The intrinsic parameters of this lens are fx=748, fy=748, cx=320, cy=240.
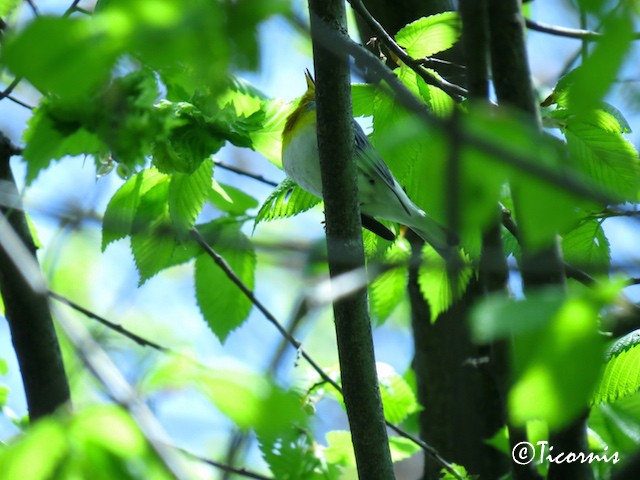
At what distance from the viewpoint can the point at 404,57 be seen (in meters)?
2.31

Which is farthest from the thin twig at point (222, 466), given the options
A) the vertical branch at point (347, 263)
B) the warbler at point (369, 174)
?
the warbler at point (369, 174)

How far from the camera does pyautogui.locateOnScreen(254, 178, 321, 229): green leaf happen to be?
269 cm

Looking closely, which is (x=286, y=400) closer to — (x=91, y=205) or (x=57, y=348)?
(x=91, y=205)

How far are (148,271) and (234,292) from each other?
44 centimetres

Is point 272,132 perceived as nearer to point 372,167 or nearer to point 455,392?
point 372,167

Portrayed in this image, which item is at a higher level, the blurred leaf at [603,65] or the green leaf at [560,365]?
the blurred leaf at [603,65]

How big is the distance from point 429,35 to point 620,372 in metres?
1.19

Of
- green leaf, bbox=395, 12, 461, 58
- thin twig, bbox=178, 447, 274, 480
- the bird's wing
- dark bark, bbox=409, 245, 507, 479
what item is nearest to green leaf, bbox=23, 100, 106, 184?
thin twig, bbox=178, 447, 274, 480

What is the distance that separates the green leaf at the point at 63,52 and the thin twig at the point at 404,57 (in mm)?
1369

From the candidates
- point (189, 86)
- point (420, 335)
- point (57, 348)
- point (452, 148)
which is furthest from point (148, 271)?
point (452, 148)

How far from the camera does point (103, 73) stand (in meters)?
1.11

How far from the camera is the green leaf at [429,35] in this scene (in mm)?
2393

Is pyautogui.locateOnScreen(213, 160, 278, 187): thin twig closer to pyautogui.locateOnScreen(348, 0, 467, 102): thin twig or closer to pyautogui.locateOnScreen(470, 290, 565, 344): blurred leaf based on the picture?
pyautogui.locateOnScreen(348, 0, 467, 102): thin twig

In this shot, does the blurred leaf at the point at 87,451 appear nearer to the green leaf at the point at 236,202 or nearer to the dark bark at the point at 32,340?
the dark bark at the point at 32,340
